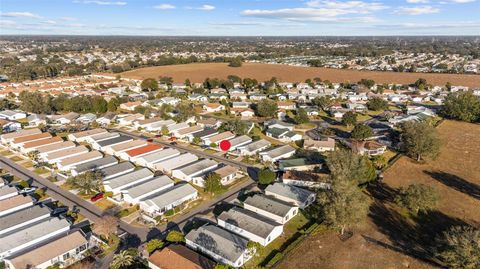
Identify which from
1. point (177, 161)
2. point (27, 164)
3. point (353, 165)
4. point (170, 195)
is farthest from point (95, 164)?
point (353, 165)

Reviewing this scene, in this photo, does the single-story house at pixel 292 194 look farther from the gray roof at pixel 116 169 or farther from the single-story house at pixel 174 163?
the gray roof at pixel 116 169

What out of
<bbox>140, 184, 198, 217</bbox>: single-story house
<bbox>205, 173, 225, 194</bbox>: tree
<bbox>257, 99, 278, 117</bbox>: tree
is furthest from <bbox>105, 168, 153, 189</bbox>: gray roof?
<bbox>257, 99, 278, 117</bbox>: tree

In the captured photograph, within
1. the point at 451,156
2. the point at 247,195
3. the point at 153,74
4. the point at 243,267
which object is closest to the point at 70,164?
the point at 247,195

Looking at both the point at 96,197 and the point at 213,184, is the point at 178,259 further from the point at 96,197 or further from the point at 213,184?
the point at 96,197

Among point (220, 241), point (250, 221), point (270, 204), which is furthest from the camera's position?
point (270, 204)

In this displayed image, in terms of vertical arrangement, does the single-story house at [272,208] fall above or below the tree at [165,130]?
below

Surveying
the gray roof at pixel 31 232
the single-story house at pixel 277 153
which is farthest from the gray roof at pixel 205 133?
the gray roof at pixel 31 232
